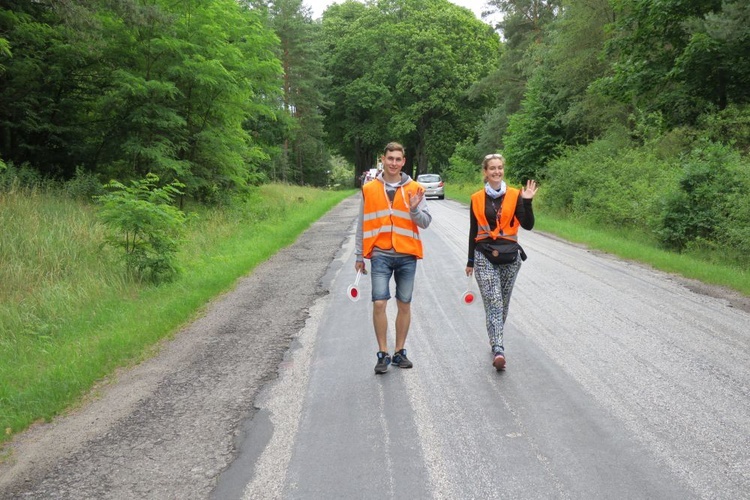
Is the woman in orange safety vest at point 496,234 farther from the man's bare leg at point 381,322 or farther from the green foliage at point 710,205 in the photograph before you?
the green foliage at point 710,205

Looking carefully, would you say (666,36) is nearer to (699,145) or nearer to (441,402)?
(699,145)


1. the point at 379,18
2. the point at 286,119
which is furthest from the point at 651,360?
the point at 379,18

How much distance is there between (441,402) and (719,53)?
15.1 m

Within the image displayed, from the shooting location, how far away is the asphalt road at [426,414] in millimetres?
3590

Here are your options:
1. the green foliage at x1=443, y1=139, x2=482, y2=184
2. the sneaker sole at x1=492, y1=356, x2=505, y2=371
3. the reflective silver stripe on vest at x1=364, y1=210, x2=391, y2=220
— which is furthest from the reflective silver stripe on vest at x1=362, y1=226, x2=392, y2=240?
the green foliage at x1=443, y1=139, x2=482, y2=184

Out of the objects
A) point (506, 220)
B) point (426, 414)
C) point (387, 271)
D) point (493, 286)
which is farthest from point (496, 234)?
point (426, 414)

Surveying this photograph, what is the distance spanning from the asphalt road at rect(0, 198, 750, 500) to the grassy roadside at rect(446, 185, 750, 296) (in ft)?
6.99

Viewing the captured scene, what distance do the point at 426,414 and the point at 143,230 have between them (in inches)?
267

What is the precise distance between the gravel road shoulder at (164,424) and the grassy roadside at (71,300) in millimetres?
278

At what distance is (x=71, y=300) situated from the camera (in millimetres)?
8195

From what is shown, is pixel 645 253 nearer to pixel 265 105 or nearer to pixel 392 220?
pixel 392 220

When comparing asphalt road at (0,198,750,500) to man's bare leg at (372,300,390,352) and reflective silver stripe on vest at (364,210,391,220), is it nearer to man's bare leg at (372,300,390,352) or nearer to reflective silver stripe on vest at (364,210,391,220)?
man's bare leg at (372,300,390,352)

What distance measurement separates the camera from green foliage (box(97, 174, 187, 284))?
957 cm

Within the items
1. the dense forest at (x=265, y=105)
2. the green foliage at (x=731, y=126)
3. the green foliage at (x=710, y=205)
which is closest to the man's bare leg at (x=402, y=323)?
the dense forest at (x=265, y=105)
